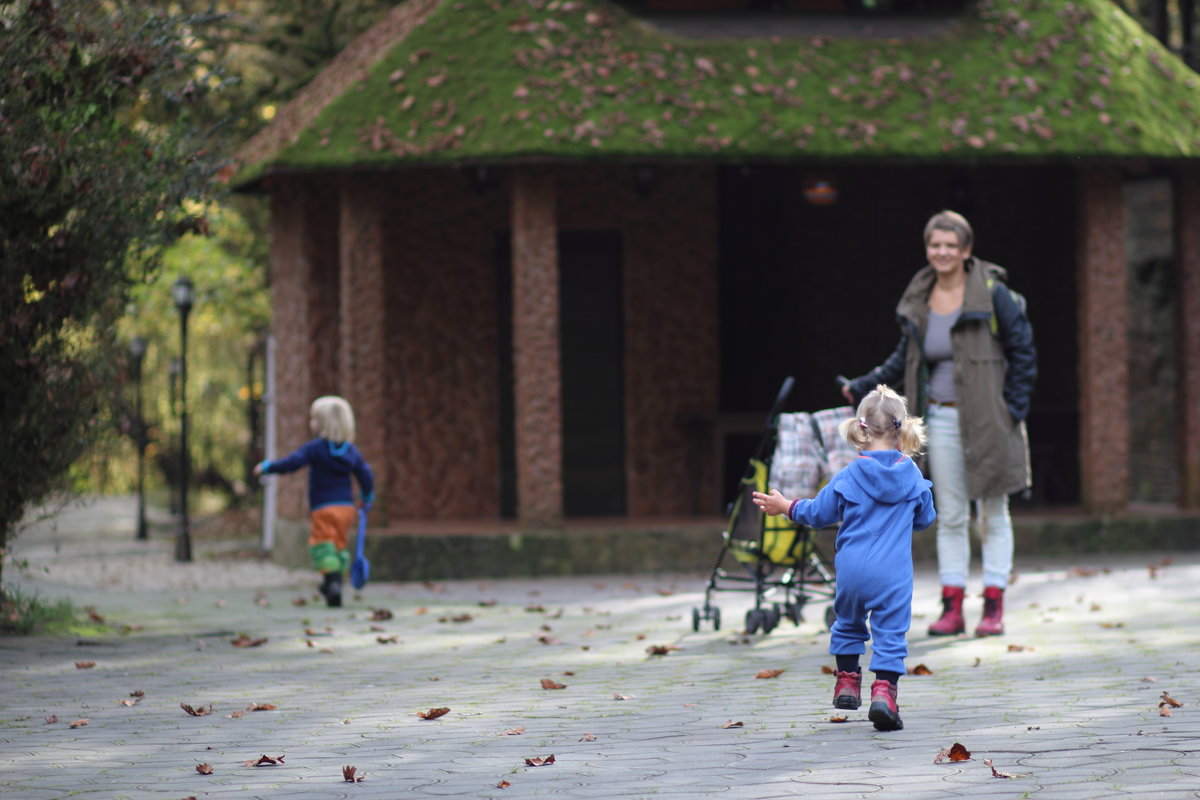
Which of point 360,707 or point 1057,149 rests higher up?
point 1057,149

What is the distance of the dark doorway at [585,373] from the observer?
53.4 ft

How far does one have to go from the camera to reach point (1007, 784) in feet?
17.1

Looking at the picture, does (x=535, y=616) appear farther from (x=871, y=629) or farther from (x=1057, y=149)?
(x=1057, y=149)

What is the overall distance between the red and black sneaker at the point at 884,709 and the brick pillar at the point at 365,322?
8.47 meters

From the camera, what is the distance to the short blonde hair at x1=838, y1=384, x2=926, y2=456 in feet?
21.6

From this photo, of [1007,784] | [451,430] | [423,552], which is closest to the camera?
[1007,784]

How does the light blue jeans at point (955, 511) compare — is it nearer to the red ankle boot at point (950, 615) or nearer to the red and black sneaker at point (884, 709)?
the red ankle boot at point (950, 615)

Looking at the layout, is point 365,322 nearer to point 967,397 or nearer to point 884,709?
point 967,397

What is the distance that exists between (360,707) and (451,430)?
30.0 feet

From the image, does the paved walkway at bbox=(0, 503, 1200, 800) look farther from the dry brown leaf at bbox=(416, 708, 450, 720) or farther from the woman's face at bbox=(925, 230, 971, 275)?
the woman's face at bbox=(925, 230, 971, 275)

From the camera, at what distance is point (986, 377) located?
9.09 m

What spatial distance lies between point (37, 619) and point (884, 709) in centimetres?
616

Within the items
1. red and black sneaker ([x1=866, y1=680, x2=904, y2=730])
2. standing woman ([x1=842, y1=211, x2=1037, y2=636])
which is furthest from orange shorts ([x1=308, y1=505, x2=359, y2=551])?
red and black sneaker ([x1=866, y1=680, x2=904, y2=730])

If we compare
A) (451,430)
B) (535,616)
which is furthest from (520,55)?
(535,616)
